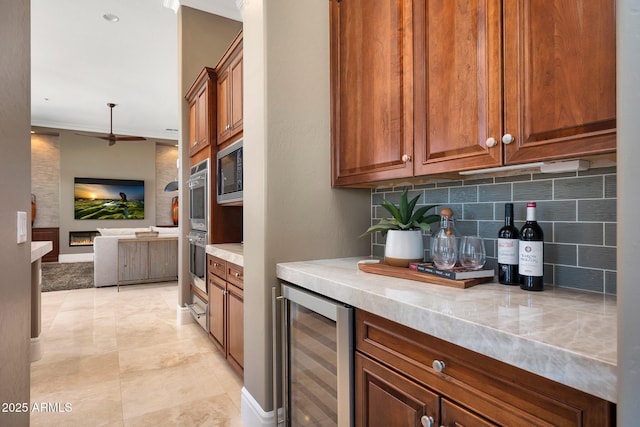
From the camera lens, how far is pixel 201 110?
3.39 meters

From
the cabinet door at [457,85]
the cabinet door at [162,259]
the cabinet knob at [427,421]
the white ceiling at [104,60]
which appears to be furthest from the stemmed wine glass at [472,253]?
the cabinet door at [162,259]

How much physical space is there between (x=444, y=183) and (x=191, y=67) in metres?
3.34

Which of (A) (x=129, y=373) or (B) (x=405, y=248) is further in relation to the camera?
(A) (x=129, y=373)

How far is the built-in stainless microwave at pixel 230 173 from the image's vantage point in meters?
2.52

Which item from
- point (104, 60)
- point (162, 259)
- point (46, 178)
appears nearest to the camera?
point (104, 60)

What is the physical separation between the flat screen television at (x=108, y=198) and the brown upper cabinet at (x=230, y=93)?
782cm

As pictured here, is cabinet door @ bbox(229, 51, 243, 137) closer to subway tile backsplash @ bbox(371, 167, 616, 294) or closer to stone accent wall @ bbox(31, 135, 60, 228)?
subway tile backsplash @ bbox(371, 167, 616, 294)

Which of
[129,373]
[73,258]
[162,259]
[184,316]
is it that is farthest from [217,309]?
[73,258]

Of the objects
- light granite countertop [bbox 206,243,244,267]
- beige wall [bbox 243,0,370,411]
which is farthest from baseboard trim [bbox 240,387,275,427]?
light granite countertop [bbox 206,243,244,267]

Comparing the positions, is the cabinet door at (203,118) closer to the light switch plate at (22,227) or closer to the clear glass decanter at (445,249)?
the light switch plate at (22,227)

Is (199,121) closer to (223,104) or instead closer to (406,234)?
(223,104)

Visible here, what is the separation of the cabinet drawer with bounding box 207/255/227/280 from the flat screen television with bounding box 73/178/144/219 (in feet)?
25.7

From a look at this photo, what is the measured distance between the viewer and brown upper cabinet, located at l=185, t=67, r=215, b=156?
10.4ft

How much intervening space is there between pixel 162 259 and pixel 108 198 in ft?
15.8
